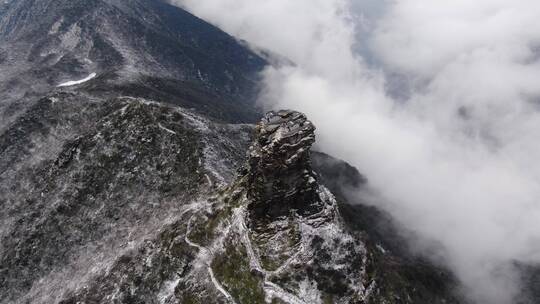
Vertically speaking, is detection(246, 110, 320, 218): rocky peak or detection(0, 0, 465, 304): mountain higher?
detection(246, 110, 320, 218): rocky peak

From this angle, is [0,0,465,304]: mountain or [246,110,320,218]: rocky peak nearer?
[0,0,465,304]: mountain

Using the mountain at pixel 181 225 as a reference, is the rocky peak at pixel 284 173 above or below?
above

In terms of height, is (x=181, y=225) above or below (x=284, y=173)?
below

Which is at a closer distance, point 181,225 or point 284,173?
point 284,173

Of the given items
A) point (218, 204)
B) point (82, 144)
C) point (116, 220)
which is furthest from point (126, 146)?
point (218, 204)

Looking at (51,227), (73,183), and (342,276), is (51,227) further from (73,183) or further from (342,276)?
(342,276)

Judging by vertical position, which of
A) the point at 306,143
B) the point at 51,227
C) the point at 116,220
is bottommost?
the point at 51,227

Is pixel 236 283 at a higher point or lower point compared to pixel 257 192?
lower

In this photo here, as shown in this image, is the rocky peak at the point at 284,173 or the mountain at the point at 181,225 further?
the rocky peak at the point at 284,173
